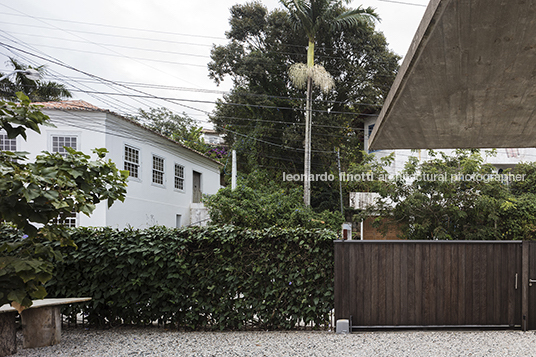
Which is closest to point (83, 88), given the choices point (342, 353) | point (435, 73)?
point (342, 353)

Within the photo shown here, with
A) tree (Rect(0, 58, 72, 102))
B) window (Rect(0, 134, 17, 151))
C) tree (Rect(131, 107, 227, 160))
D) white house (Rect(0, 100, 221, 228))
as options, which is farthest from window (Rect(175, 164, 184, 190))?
tree (Rect(131, 107, 227, 160))

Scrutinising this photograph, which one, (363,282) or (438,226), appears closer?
(363,282)

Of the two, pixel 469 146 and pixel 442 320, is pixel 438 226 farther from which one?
pixel 469 146

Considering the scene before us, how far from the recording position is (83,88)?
1413 centimetres

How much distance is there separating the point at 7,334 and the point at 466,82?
18.8 feet

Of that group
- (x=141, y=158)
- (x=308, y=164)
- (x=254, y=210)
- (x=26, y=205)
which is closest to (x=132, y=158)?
(x=141, y=158)

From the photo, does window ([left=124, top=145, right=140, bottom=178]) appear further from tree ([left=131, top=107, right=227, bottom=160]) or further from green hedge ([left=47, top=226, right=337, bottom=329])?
tree ([left=131, top=107, right=227, bottom=160])

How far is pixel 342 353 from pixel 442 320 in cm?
204

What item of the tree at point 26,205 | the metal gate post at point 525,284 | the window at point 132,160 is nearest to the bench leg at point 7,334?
the tree at point 26,205

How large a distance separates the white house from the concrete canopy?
940cm

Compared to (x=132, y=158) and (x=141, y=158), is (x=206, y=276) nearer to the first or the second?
(x=132, y=158)

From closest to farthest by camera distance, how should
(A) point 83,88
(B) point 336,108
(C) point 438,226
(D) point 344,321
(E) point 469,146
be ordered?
1. (E) point 469,146
2. (D) point 344,321
3. (C) point 438,226
4. (A) point 83,88
5. (B) point 336,108

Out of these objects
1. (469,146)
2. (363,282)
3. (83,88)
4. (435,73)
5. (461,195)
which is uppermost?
(83,88)

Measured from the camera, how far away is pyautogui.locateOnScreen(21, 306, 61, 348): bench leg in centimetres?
500
